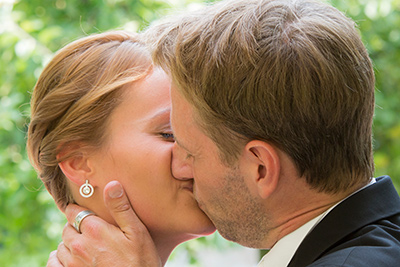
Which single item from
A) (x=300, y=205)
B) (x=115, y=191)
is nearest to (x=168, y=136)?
(x=115, y=191)

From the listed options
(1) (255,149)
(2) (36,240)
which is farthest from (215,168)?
(2) (36,240)

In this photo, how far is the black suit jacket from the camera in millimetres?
1580

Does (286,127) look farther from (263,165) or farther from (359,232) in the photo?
(359,232)

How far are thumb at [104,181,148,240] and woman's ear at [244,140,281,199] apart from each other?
66 cm

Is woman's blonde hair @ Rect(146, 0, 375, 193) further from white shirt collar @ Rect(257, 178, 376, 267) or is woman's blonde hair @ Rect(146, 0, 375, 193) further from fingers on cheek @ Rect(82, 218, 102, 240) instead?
fingers on cheek @ Rect(82, 218, 102, 240)

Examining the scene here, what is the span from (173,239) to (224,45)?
1013mm

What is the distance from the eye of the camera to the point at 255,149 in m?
1.76

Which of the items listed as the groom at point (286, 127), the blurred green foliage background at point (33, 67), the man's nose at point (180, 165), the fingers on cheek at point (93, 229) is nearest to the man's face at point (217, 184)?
the groom at point (286, 127)

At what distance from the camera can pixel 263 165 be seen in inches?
69.2

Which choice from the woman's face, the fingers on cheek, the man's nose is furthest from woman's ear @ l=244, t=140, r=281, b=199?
the fingers on cheek

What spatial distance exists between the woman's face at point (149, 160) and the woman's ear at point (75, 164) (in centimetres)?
5

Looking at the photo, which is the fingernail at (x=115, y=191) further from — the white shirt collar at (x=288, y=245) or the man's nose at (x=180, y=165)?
the white shirt collar at (x=288, y=245)

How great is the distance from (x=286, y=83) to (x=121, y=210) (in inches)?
37.4

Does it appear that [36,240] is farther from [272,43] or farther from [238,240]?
[272,43]
